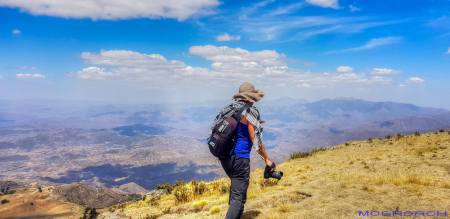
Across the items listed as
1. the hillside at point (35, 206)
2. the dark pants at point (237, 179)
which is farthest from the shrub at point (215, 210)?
the hillside at point (35, 206)

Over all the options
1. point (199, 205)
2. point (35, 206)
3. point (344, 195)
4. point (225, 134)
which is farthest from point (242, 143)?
point (35, 206)

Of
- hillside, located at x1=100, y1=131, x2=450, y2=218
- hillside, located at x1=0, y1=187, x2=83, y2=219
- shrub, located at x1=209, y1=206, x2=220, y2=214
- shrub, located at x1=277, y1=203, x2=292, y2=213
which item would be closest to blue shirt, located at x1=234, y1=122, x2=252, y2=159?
hillside, located at x1=100, y1=131, x2=450, y2=218

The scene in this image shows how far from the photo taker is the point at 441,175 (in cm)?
1514

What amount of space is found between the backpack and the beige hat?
10.5 inches

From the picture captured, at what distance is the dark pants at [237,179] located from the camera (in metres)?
8.88

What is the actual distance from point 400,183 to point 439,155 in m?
9.64

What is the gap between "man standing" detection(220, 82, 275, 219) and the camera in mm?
8766

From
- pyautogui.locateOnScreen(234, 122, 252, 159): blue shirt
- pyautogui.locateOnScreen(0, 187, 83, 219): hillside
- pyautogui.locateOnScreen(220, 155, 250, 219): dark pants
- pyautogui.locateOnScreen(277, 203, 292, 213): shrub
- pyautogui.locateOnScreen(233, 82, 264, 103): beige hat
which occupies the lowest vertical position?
pyautogui.locateOnScreen(0, 187, 83, 219): hillside

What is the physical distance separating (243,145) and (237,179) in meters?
0.93

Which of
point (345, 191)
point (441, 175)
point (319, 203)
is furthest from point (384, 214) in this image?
point (441, 175)

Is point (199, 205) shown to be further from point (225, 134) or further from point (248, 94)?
point (248, 94)

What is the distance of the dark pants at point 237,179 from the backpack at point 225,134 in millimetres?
259

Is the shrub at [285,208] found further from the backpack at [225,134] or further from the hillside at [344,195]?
the backpack at [225,134]

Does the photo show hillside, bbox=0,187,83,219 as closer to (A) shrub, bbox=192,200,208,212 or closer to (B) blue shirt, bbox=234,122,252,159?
(A) shrub, bbox=192,200,208,212
